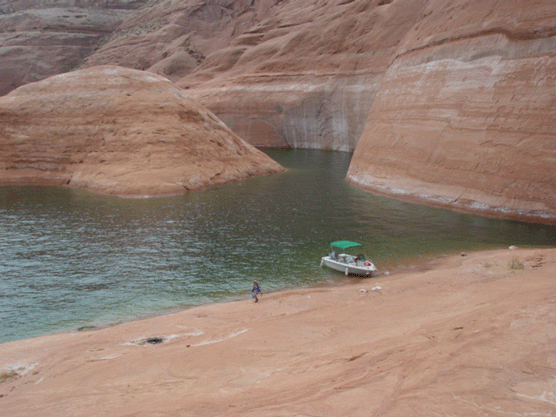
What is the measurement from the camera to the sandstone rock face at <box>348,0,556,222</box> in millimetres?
26000

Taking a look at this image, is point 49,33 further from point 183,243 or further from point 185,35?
point 183,243

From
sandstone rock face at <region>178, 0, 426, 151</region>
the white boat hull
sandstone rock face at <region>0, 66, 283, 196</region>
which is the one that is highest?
sandstone rock face at <region>178, 0, 426, 151</region>

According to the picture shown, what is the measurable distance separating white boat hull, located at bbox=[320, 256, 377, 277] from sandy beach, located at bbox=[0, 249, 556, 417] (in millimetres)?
3252

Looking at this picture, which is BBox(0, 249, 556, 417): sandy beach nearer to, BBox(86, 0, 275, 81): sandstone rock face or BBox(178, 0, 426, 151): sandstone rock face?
BBox(178, 0, 426, 151): sandstone rock face

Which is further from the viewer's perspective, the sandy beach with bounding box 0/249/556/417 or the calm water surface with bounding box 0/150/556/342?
the calm water surface with bounding box 0/150/556/342

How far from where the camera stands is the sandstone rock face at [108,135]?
36906 mm

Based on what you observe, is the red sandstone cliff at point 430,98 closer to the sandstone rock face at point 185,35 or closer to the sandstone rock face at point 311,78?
the sandstone rock face at point 311,78

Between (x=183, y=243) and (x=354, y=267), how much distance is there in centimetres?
836

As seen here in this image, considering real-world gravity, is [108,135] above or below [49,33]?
below

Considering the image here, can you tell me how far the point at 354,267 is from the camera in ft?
61.2

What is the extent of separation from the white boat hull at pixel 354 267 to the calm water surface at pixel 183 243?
47 cm

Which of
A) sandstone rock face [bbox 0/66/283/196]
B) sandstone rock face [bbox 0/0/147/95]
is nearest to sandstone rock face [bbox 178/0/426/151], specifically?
sandstone rock face [bbox 0/66/283/196]

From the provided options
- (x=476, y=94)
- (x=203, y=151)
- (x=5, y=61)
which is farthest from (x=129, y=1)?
(x=476, y=94)

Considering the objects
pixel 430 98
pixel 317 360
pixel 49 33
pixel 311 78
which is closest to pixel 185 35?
pixel 49 33
